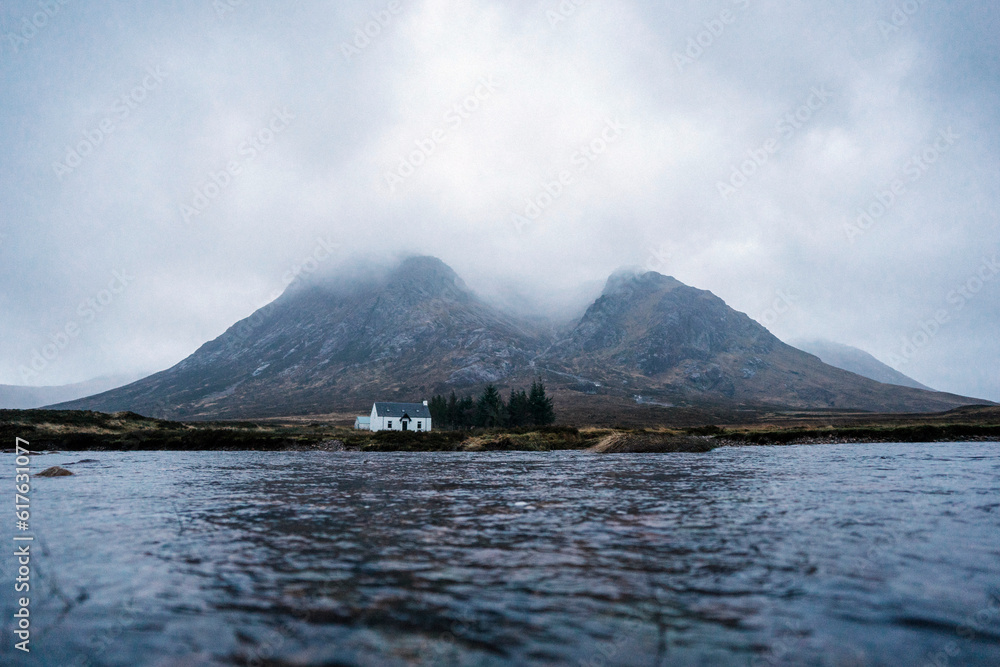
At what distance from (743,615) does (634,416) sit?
192139mm

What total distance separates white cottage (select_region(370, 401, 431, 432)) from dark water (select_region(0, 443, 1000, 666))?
116m

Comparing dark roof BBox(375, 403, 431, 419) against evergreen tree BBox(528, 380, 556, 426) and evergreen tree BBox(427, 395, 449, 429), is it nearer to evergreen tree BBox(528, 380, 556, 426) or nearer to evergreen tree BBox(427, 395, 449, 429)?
evergreen tree BBox(427, 395, 449, 429)

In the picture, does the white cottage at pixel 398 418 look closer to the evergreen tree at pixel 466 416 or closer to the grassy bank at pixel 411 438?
the evergreen tree at pixel 466 416

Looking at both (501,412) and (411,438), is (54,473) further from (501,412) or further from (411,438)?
(501,412)

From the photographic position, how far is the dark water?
7402mm

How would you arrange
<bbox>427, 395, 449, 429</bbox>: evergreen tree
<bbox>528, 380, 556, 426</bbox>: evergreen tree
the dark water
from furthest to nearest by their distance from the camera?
1. <bbox>427, 395, 449, 429</bbox>: evergreen tree
2. <bbox>528, 380, 556, 426</bbox>: evergreen tree
3. the dark water

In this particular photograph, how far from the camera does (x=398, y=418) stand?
136250mm

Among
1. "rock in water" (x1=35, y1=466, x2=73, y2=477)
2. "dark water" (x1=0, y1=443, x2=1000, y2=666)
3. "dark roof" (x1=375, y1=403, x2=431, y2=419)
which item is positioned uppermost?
"dark roof" (x1=375, y1=403, x2=431, y2=419)

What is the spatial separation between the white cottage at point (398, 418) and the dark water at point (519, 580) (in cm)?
11561

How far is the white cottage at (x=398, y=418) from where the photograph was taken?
135 metres

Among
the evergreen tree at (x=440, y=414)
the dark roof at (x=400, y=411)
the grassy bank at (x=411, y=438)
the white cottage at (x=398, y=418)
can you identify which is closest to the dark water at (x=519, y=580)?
the grassy bank at (x=411, y=438)

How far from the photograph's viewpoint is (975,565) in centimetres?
1127

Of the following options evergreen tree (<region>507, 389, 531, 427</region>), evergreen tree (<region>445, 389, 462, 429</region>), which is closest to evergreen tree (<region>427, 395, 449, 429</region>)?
→ evergreen tree (<region>445, 389, 462, 429</region>)

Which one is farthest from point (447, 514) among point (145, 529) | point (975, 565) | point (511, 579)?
point (975, 565)
